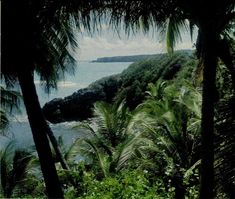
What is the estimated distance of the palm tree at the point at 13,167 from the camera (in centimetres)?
1878

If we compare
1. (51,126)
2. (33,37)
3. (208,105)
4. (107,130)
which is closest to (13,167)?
(107,130)

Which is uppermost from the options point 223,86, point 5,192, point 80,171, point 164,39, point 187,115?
point 164,39

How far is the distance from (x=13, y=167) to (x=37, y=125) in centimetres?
1213

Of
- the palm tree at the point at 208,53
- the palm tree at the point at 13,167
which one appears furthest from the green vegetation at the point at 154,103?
the palm tree at the point at 13,167

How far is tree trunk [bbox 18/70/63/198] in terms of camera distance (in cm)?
741

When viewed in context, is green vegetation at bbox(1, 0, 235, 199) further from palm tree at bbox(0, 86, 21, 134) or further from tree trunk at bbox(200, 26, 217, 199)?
palm tree at bbox(0, 86, 21, 134)

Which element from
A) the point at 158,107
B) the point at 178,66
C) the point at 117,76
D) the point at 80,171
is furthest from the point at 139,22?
the point at 117,76

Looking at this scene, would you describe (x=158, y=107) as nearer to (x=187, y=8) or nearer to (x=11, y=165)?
(x=11, y=165)

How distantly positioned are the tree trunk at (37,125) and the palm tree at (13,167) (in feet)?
37.3

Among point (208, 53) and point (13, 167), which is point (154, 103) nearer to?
point (13, 167)

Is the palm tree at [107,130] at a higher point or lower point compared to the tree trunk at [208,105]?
lower

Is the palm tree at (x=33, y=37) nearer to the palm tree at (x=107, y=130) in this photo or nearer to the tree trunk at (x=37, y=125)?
the tree trunk at (x=37, y=125)

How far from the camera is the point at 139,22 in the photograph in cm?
812

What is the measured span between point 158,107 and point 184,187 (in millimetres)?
2845
